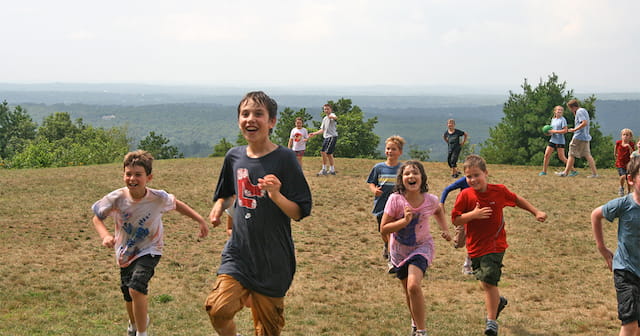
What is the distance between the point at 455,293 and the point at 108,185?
1362 centimetres

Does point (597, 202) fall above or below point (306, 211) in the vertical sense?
below

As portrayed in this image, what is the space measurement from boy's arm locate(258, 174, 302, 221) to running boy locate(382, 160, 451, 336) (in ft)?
6.23

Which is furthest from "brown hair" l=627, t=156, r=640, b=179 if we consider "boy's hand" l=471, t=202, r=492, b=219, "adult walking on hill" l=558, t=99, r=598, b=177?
"adult walking on hill" l=558, t=99, r=598, b=177

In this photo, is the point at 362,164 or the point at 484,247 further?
the point at 362,164

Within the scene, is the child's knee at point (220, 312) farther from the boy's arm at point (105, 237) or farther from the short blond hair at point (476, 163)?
the short blond hair at point (476, 163)

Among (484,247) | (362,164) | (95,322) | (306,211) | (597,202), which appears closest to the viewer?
(306,211)

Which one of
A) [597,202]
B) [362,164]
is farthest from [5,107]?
[597,202]

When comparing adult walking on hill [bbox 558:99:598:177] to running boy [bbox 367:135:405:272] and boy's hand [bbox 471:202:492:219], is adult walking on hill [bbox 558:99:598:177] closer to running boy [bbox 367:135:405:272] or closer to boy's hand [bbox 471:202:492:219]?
running boy [bbox 367:135:405:272]

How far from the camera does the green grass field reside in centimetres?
761

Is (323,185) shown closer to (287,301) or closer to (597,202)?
(597,202)

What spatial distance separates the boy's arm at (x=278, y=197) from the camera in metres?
4.51

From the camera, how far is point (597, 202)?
15.9 meters

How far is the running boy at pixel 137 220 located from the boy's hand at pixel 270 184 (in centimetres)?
181

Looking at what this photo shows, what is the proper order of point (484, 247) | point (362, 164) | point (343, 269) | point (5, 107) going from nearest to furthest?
1. point (484, 247)
2. point (343, 269)
3. point (362, 164)
4. point (5, 107)
